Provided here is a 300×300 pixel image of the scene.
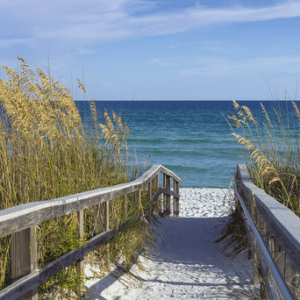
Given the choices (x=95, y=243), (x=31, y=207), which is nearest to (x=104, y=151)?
(x=95, y=243)

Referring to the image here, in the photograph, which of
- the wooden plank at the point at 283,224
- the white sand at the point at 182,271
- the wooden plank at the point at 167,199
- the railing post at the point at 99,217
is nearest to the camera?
the wooden plank at the point at 283,224

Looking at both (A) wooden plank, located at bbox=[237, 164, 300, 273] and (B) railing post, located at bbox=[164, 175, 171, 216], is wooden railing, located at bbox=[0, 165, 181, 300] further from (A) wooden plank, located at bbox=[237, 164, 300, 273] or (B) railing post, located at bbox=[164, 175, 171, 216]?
(B) railing post, located at bbox=[164, 175, 171, 216]

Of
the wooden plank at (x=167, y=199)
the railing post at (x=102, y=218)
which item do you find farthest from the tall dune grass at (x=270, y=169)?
the wooden plank at (x=167, y=199)

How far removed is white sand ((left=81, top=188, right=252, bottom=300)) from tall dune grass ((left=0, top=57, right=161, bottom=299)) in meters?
0.22

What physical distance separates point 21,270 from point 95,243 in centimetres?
92

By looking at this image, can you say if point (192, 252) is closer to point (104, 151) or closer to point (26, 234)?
point (104, 151)

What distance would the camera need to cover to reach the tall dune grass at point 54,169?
2504 mm

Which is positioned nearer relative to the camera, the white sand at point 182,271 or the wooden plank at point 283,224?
the wooden plank at point 283,224

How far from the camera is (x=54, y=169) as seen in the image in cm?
306

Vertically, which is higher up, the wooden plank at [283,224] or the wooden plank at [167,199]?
the wooden plank at [283,224]

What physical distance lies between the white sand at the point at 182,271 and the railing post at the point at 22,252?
0.83 metres

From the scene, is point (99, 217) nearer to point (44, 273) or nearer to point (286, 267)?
point (44, 273)

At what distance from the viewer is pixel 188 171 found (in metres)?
13.9

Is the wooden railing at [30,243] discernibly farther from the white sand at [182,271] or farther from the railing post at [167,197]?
the railing post at [167,197]
